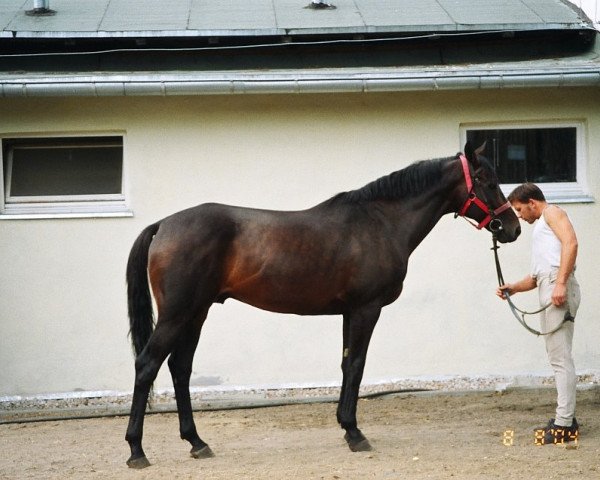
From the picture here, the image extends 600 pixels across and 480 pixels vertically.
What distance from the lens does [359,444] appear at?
688cm

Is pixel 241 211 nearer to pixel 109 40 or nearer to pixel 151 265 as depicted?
pixel 151 265

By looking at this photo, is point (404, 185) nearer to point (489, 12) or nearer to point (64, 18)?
point (489, 12)

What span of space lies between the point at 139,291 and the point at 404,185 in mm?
2048

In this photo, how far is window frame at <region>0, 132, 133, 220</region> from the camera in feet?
30.1

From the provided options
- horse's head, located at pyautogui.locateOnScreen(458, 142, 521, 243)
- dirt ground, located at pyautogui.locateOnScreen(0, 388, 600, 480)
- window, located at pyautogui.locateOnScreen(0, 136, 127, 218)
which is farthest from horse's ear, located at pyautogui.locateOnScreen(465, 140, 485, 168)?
window, located at pyautogui.locateOnScreen(0, 136, 127, 218)

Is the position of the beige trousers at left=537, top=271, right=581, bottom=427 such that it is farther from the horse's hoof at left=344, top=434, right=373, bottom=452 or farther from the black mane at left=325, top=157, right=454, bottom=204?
the horse's hoof at left=344, top=434, right=373, bottom=452

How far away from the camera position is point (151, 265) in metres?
6.63

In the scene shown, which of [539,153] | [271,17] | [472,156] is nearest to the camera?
[472,156]

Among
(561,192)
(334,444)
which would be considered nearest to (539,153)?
(561,192)

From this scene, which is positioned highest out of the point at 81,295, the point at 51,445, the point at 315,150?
the point at 315,150

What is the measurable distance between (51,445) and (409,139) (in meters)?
4.25

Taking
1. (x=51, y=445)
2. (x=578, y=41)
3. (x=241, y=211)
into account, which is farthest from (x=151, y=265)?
(x=578, y=41)

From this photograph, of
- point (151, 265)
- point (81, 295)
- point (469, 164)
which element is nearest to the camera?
point (151, 265)

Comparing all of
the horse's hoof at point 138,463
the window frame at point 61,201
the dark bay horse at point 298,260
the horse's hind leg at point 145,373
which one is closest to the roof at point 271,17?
the window frame at point 61,201
